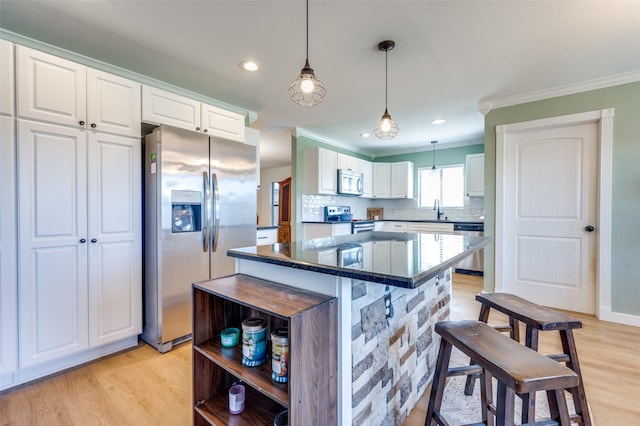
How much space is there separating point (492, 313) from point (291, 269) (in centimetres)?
274

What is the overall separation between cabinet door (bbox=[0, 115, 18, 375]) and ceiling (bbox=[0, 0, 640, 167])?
880 mm

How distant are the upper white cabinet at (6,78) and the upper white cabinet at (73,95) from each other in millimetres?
31

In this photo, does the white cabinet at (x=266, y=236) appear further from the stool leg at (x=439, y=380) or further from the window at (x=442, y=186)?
the window at (x=442, y=186)

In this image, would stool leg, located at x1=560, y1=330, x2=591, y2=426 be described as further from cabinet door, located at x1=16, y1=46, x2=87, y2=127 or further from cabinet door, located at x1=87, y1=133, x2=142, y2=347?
cabinet door, located at x1=16, y1=46, x2=87, y2=127

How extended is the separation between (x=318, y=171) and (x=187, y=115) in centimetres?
227

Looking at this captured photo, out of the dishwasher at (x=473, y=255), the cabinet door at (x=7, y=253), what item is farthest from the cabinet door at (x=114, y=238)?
the dishwasher at (x=473, y=255)

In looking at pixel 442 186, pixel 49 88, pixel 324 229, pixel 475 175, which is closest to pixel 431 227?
pixel 442 186

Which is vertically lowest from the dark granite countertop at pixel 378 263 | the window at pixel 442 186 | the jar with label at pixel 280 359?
the jar with label at pixel 280 359

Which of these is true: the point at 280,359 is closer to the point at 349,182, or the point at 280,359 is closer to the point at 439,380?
the point at 439,380

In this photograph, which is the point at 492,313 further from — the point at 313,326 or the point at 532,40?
the point at 313,326

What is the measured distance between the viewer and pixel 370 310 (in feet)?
3.97

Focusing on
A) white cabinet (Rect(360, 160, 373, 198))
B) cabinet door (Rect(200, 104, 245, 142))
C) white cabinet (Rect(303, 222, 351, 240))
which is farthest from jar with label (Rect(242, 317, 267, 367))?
white cabinet (Rect(360, 160, 373, 198))

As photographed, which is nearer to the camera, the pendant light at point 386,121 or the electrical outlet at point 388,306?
the electrical outlet at point 388,306

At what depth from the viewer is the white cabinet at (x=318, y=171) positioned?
15.1 ft
